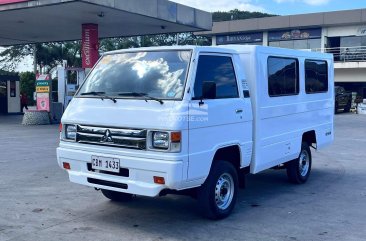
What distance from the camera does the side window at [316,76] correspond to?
849 centimetres

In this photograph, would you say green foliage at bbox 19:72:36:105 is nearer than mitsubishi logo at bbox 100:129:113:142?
No

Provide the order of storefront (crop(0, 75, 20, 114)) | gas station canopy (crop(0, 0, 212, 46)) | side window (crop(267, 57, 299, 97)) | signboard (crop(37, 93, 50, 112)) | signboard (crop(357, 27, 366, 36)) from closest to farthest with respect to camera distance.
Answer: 1. side window (crop(267, 57, 299, 97))
2. gas station canopy (crop(0, 0, 212, 46))
3. signboard (crop(37, 93, 50, 112))
4. storefront (crop(0, 75, 20, 114))
5. signboard (crop(357, 27, 366, 36))

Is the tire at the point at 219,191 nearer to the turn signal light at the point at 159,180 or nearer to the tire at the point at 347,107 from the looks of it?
the turn signal light at the point at 159,180

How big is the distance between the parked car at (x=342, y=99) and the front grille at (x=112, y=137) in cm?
2669

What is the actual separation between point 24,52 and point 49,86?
33.7 m

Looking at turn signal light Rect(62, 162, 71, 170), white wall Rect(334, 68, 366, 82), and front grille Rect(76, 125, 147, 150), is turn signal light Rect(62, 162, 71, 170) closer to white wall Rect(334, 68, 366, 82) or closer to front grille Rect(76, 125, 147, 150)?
front grille Rect(76, 125, 147, 150)

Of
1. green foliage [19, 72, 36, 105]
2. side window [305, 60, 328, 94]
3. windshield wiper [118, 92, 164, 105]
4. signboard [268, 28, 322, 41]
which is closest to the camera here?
windshield wiper [118, 92, 164, 105]

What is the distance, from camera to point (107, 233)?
18.4 ft

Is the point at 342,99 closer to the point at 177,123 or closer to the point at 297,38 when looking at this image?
the point at 297,38

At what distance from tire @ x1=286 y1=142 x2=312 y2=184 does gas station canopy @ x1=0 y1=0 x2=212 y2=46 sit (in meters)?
10.3

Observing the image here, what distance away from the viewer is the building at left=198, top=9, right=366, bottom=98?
3794cm

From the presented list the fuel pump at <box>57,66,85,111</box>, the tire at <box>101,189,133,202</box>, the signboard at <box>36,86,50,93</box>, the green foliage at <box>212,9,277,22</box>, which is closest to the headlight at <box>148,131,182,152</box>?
the tire at <box>101,189,133,202</box>

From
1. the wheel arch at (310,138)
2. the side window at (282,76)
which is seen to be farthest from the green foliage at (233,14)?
the side window at (282,76)

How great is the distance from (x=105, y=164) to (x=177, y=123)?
44.0 inches
